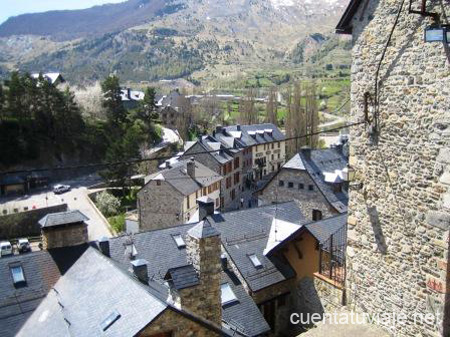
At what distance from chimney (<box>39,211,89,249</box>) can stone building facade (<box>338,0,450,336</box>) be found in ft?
32.0

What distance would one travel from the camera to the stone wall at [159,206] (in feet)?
102

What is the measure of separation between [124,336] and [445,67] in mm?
6777

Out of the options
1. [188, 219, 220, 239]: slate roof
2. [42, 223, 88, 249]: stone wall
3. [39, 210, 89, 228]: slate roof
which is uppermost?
[188, 219, 220, 239]: slate roof

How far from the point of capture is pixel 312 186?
91.1 ft

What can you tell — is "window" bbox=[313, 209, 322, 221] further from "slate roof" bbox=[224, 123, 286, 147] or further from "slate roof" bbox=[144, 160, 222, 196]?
"slate roof" bbox=[224, 123, 286, 147]

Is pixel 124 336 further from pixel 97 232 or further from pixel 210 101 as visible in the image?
pixel 210 101

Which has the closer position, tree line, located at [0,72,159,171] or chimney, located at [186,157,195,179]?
chimney, located at [186,157,195,179]

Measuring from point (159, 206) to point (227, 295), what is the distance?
59.1ft

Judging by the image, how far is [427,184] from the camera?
21.3 ft

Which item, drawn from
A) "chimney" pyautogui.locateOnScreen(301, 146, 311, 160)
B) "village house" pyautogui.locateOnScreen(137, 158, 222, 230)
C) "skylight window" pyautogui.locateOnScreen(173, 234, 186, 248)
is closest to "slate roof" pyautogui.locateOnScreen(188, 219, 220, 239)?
"skylight window" pyautogui.locateOnScreen(173, 234, 186, 248)

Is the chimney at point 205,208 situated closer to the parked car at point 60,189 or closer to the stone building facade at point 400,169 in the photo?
the stone building facade at point 400,169

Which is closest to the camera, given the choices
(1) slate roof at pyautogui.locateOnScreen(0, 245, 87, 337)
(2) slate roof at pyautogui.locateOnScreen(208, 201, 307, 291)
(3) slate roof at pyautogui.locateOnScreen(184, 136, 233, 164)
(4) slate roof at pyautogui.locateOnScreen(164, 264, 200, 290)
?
(4) slate roof at pyautogui.locateOnScreen(164, 264, 200, 290)

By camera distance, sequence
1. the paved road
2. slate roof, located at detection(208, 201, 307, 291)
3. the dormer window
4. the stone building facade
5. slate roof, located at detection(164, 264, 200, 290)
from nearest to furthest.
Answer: the stone building facade, slate roof, located at detection(164, 264, 200, 290), the dormer window, slate roof, located at detection(208, 201, 307, 291), the paved road

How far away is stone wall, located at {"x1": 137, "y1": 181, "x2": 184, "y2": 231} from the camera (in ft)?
102
